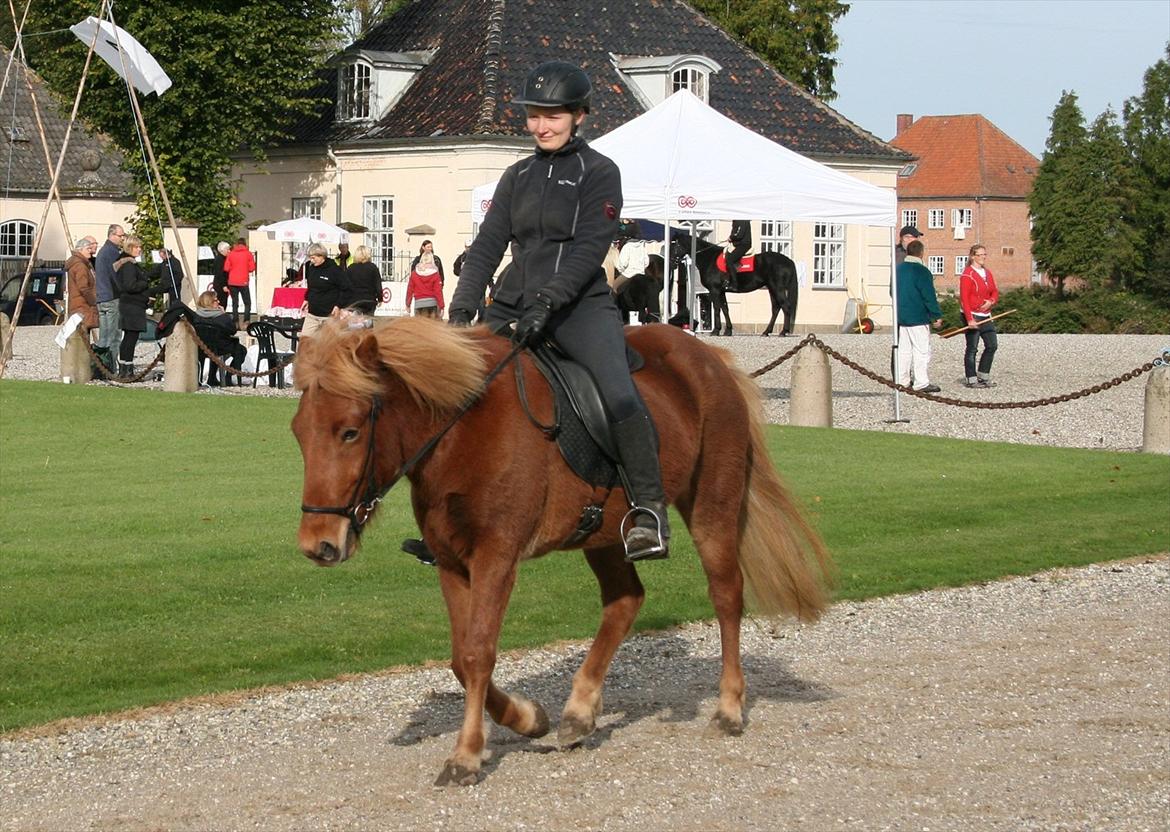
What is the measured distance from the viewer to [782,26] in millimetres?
61094

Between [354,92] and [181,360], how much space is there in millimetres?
25353

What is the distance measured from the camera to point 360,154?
1914 inches

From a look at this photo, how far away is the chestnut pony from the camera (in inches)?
253

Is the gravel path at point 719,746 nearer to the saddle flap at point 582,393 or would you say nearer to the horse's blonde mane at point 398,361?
the saddle flap at point 582,393

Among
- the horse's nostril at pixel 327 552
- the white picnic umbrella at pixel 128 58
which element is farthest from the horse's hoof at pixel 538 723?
the white picnic umbrella at pixel 128 58

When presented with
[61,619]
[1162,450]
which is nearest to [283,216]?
[1162,450]

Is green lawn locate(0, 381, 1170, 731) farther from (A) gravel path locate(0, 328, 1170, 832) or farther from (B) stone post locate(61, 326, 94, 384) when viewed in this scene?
(B) stone post locate(61, 326, 94, 384)

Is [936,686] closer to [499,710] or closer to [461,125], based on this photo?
[499,710]

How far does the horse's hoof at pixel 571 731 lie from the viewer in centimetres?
716

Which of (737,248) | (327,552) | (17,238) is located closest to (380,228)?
(737,248)

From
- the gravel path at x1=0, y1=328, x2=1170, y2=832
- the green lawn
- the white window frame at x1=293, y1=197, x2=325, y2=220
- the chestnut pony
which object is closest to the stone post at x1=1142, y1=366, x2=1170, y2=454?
the green lawn

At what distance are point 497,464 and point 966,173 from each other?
111m

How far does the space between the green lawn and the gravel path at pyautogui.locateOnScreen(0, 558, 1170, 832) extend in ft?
2.24

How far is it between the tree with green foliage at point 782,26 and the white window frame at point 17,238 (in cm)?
2320
